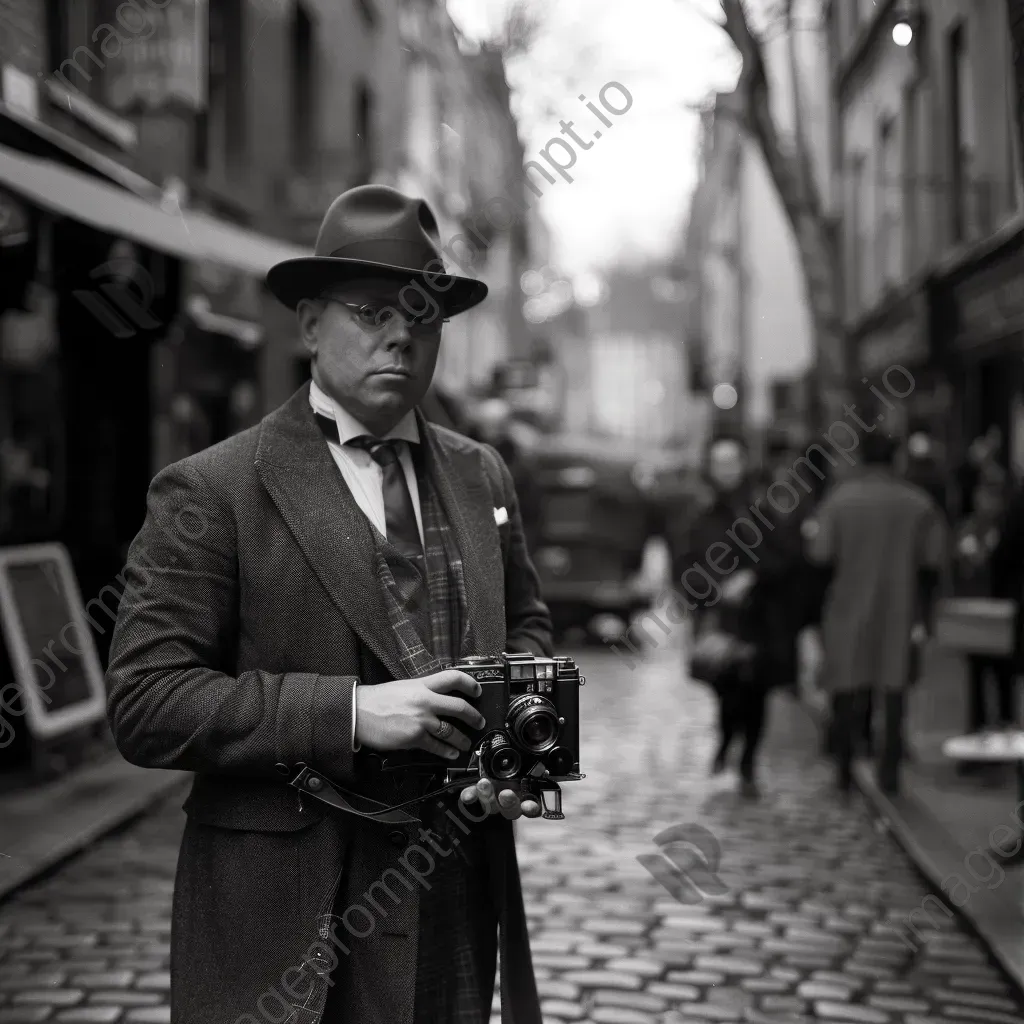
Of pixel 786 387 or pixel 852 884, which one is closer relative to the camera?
pixel 852 884

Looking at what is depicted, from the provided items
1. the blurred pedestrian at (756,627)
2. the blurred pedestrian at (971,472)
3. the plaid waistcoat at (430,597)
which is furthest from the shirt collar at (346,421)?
the blurred pedestrian at (971,472)


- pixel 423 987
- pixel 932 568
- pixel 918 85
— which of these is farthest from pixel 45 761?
pixel 918 85

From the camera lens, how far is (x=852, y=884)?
22.6ft

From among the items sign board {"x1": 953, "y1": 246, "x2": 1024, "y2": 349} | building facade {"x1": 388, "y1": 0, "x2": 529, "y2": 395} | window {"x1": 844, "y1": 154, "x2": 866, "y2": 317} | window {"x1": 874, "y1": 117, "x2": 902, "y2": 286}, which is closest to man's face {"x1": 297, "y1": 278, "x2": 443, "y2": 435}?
sign board {"x1": 953, "y1": 246, "x2": 1024, "y2": 349}

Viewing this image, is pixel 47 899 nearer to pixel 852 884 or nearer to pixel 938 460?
pixel 852 884

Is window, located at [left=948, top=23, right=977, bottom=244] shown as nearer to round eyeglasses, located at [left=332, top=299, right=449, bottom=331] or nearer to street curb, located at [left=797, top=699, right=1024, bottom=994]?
street curb, located at [left=797, top=699, right=1024, bottom=994]

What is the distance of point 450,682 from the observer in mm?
2379

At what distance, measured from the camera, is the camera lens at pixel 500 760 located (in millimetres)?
2455

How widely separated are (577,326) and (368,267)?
84.6 m

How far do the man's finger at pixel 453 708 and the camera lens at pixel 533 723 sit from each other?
0.09 metres

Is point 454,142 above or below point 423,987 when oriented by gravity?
above

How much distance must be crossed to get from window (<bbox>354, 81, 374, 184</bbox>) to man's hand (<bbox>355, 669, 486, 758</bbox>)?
20016mm

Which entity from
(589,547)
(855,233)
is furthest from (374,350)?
(855,233)

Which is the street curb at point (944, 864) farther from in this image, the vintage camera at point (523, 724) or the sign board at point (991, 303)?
the sign board at point (991, 303)
